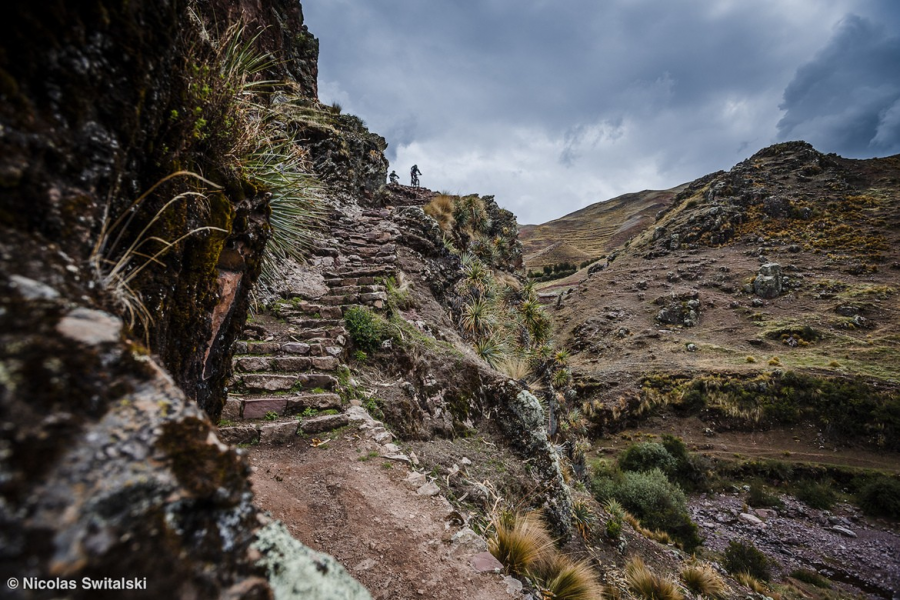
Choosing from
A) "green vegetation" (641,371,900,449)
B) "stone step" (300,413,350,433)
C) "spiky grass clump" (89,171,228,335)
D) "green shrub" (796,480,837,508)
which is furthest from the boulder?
"spiky grass clump" (89,171,228,335)

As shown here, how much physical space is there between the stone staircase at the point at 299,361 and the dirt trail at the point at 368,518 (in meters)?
0.29

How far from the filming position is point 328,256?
9.39 m

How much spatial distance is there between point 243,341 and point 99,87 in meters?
4.76

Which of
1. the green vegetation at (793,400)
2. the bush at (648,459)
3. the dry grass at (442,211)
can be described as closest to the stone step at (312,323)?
the dry grass at (442,211)

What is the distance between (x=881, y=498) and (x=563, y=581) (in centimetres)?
2280

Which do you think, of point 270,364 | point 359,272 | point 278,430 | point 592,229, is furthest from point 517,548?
point 592,229

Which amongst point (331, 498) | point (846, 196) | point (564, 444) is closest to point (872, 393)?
point (564, 444)

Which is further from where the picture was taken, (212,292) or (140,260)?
(212,292)

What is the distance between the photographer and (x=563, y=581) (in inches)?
137

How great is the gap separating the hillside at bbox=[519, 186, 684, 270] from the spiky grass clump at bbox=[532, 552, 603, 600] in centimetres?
8022

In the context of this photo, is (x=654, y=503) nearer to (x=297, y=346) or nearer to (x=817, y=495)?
(x=817, y=495)

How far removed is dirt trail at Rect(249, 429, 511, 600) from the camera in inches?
113

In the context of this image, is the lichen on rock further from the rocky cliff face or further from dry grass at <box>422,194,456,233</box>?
dry grass at <box>422,194,456,233</box>

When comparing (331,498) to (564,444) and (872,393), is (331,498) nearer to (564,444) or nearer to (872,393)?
(564,444)
